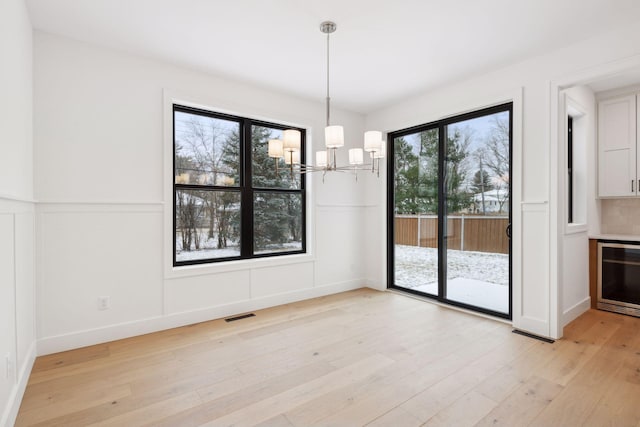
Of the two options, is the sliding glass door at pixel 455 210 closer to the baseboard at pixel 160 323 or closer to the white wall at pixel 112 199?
the baseboard at pixel 160 323

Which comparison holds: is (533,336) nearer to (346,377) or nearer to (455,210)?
(455,210)

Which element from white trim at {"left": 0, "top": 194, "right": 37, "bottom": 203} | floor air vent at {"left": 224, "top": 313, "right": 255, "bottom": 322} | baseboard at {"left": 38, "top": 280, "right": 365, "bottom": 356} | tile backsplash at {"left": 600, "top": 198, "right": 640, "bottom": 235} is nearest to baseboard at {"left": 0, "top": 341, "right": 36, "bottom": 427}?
baseboard at {"left": 38, "top": 280, "right": 365, "bottom": 356}

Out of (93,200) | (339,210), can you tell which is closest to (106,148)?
Answer: (93,200)

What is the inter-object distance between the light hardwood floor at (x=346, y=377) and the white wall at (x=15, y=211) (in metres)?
0.28

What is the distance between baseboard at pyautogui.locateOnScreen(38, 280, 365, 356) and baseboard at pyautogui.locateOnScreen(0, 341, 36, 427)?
0.73 feet

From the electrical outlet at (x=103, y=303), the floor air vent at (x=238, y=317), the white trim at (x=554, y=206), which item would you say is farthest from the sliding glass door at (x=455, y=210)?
the electrical outlet at (x=103, y=303)

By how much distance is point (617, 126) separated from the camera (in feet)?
12.9

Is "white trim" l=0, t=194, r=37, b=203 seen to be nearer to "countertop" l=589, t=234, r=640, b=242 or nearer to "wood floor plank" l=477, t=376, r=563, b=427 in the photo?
"wood floor plank" l=477, t=376, r=563, b=427

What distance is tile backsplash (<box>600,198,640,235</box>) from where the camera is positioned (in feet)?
13.3

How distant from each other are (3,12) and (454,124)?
13.2ft

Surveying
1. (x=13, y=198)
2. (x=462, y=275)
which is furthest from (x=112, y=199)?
(x=462, y=275)

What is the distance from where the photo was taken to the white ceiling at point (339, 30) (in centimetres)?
241

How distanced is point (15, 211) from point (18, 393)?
112 cm

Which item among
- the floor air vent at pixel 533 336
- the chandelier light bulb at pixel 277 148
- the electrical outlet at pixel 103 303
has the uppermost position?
the chandelier light bulb at pixel 277 148
